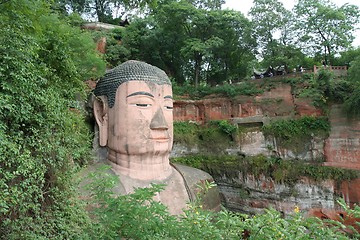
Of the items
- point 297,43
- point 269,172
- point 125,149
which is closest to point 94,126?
point 125,149

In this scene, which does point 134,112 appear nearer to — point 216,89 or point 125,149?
point 125,149

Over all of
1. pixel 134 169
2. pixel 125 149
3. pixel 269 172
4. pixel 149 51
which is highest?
pixel 149 51

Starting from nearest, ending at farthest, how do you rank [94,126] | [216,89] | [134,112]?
[134,112] → [94,126] → [216,89]

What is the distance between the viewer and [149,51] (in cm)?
1504

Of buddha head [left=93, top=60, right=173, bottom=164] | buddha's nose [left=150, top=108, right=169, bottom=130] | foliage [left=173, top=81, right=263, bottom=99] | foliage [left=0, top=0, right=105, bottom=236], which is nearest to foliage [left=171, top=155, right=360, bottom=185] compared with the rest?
foliage [left=173, top=81, right=263, bottom=99]

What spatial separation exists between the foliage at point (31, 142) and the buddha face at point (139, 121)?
2.06m

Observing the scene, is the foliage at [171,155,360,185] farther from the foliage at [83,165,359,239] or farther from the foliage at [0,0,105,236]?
the foliage at [83,165,359,239]

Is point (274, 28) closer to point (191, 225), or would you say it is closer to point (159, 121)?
point (159, 121)

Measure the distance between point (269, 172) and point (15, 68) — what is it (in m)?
8.81

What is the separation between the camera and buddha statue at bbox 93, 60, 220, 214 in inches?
273

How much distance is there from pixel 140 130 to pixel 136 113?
397mm

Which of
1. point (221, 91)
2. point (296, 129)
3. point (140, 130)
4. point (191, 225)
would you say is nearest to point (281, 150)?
point (296, 129)

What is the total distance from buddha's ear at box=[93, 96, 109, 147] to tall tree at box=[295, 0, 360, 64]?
9.82 m

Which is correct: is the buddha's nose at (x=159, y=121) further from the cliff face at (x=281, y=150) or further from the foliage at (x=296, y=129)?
the foliage at (x=296, y=129)
